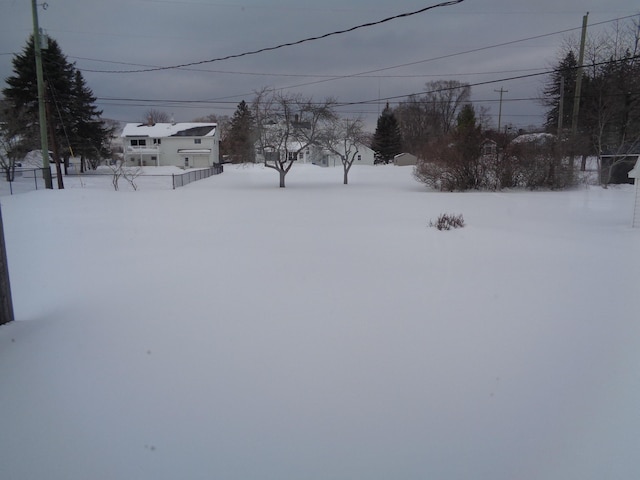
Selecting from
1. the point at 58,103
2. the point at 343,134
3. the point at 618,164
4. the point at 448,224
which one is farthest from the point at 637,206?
the point at 58,103

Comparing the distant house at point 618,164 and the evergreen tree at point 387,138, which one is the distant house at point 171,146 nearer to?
the evergreen tree at point 387,138

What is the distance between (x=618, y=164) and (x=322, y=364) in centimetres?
2948

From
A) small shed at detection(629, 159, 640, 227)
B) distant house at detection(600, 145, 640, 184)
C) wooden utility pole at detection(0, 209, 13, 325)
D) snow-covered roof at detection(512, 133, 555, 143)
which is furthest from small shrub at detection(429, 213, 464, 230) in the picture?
distant house at detection(600, 145, 640, 184)

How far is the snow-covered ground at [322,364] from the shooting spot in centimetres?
295

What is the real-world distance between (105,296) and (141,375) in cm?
266

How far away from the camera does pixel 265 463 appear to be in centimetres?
290

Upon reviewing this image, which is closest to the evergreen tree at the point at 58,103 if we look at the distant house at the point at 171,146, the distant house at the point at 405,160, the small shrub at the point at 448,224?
the distant house at the point at 171,146

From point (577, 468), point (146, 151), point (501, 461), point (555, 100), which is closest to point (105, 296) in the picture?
point (501, 461)

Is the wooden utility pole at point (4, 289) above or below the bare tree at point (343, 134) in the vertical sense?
below

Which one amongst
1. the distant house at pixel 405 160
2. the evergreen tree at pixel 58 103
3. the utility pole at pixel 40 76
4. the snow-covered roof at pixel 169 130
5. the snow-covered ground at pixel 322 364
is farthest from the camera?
the distant house at pixel 405 160

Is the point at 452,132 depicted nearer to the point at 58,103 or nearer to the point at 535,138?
the point at 535,138

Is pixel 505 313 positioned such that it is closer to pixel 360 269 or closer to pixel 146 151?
pixel 360 269

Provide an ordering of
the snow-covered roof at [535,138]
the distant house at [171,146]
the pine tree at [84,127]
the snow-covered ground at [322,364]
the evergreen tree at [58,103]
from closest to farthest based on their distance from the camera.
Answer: the snow-covered ground at [322,364], the snow-covered roof at [535,138], the evergreen tree at [58,103], the pine tree at [84,127], the distant house at [171,146]

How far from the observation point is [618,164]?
87.0ft
